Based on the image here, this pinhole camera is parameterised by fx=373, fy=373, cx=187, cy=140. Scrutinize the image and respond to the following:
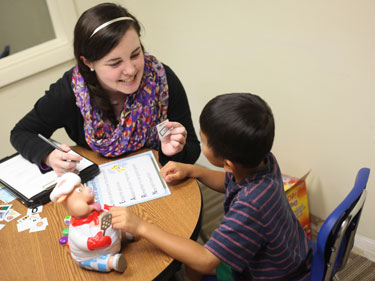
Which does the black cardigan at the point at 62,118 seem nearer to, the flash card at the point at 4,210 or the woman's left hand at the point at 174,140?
the woman's left hand at the point at 174,140

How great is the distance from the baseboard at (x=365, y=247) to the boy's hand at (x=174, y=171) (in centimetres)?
121

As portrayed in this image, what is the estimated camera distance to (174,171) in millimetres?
1398

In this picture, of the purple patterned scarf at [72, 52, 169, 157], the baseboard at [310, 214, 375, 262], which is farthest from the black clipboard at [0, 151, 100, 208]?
the baseboard at [310, 214, 375, 262]

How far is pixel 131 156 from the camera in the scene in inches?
63.2

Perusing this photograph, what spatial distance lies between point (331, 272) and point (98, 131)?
3.46 ft

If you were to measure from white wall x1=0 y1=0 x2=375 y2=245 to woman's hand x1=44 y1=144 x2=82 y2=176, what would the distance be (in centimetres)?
118

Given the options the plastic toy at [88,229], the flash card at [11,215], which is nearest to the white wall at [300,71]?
the plastic toy at [88,229]

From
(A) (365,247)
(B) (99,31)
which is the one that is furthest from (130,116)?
(A) (365,247)

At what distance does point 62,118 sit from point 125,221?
2.64ft

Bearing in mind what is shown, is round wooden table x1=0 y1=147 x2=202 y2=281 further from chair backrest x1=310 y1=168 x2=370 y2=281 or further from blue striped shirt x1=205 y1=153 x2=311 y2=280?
chair backrest x1=310 y1=168 x2=370 y2=281

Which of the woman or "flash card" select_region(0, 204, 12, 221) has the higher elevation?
the woman

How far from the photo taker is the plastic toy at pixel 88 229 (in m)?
0.99

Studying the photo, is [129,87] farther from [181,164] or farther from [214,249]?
[214,249]

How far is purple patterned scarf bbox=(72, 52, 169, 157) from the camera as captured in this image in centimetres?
159
